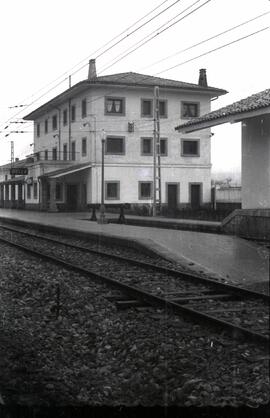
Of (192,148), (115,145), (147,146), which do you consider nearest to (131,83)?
(115,145)

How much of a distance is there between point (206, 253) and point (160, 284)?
3.37 m

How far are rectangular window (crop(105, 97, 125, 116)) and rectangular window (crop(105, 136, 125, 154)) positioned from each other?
1.81 metres

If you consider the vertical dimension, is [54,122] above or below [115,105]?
below

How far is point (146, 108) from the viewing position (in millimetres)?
40875

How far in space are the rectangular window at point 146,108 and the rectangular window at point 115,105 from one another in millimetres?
1522

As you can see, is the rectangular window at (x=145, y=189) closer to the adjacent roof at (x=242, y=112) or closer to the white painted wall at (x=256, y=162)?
the adjacent roof at (x=242, y=112)

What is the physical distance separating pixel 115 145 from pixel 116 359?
3607cm

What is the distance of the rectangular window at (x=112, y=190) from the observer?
3975 centimetres

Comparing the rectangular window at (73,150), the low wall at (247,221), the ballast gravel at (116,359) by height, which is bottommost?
the ballast gravel at (116,359)

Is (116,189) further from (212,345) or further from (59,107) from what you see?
(212,345)

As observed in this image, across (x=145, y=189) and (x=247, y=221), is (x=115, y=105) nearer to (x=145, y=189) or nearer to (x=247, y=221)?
(x=145, y=189)

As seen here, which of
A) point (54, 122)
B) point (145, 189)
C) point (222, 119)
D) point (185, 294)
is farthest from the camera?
point (54, 122)

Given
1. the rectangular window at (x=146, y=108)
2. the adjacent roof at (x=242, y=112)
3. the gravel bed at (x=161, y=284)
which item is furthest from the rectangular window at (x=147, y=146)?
the gravel bed at (x=161, y=284)

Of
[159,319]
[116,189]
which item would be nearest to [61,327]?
[159,319]
